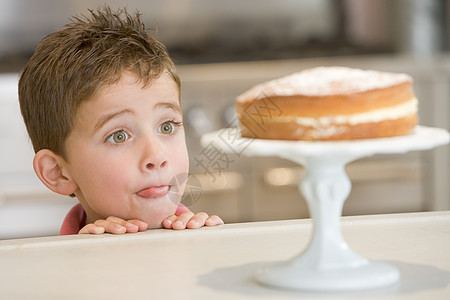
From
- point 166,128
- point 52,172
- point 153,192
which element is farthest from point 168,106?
point 52,172

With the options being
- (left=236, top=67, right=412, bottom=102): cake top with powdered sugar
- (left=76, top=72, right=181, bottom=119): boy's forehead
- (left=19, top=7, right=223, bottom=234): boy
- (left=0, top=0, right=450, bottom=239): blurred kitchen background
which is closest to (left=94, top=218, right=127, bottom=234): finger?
(left=19, top=7, right=223, bottom=234): boy

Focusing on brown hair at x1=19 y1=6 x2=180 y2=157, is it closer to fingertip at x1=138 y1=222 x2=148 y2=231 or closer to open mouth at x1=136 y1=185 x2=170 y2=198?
open mouth at x1=136 y1=185 x2=170 y2=198

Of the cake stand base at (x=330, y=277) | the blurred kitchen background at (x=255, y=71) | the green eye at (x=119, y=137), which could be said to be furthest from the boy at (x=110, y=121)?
the blurred kitchen background at (x=255, y=71)

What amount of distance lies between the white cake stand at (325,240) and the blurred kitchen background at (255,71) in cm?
183

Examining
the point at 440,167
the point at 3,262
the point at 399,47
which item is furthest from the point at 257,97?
the point at 399,47

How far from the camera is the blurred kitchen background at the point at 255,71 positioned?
2756 millimetres

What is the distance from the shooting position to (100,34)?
4.18 feet

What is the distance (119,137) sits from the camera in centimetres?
117

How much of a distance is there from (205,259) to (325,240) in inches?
6.0

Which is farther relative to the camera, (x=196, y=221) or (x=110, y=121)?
(x=110, y=121)

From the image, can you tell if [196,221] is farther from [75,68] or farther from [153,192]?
[75,68]

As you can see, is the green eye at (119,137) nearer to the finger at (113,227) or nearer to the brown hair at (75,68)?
the brown hair at (75,68)

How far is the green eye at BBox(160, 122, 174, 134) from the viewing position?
120 cm

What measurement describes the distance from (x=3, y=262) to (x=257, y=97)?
1.16ft
